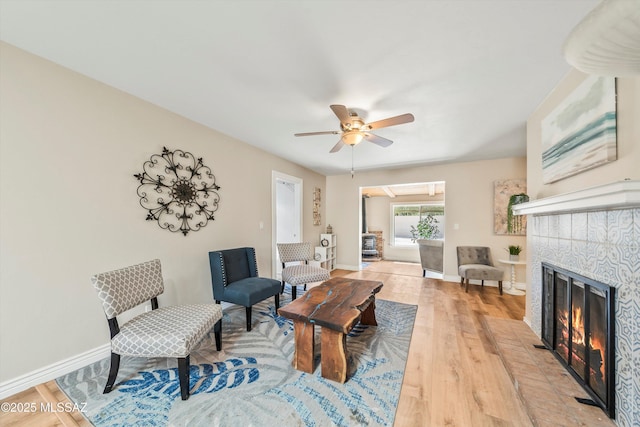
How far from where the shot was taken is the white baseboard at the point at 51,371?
1572mm

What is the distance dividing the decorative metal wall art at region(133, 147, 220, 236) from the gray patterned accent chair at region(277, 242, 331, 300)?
1289 mm

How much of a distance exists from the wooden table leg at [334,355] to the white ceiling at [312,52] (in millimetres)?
2006

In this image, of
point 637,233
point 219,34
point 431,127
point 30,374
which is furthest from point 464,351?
point 30,374

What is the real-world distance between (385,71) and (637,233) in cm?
175

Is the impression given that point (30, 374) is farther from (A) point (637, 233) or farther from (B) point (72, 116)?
(A) point (637, 233)

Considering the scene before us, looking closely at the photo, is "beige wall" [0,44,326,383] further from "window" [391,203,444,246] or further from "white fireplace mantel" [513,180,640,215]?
"window" [391,203,444,246]

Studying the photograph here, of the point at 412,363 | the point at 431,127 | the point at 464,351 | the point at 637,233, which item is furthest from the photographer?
the point at 431,127

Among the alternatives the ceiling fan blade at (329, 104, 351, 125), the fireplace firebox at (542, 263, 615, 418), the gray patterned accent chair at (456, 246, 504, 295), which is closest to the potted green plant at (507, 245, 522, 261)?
the gray patterned accent chair at (456, 246, 504, 295)

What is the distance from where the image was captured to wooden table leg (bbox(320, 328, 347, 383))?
1715 millimetres

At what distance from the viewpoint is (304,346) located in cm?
185

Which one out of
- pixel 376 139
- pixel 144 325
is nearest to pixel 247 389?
pixel 144 325

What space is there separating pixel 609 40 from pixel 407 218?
753 centimetres

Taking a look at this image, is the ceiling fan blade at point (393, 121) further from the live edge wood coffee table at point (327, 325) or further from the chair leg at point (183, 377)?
the chair leg at point (183, 377)

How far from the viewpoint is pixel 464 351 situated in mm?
2131
